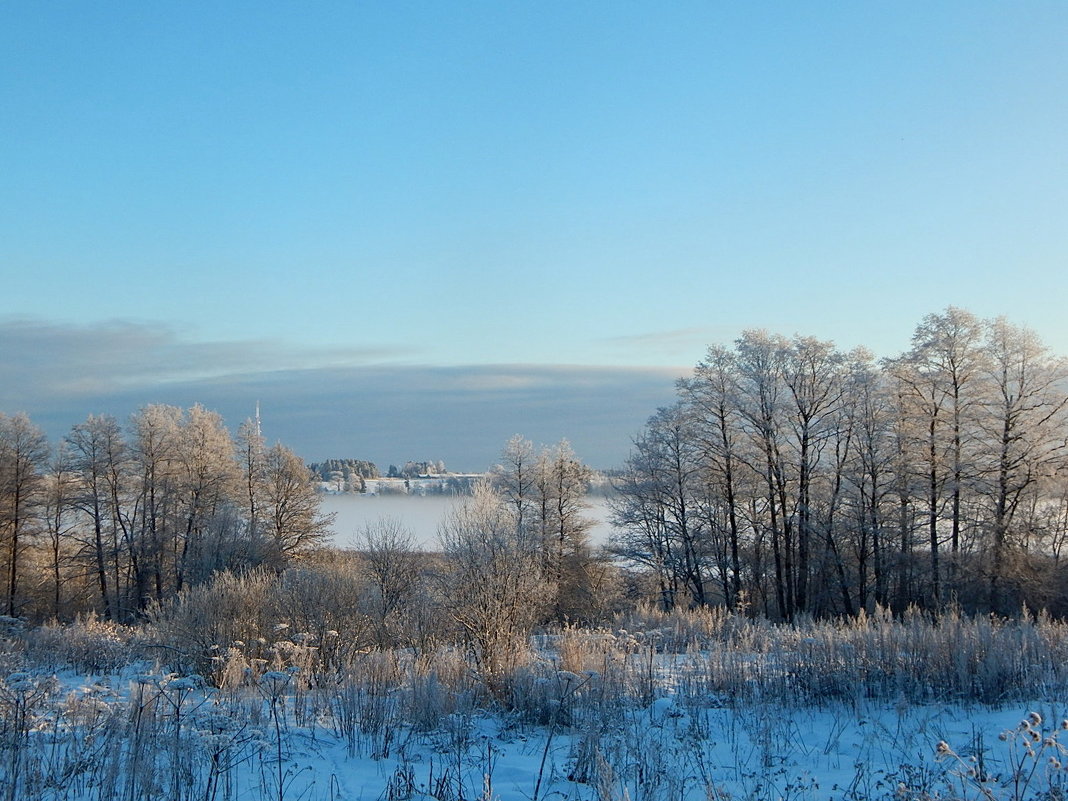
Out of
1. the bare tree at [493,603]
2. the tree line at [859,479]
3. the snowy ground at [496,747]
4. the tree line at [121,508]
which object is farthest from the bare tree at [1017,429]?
the tree line at [121,508]

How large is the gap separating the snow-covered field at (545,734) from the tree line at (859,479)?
1908 cm

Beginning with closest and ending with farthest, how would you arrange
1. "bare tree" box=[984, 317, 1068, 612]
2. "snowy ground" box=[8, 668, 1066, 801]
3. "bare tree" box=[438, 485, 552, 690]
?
"snowy ground" box=[8, 668, 1066, 801] → "bare tree" box=[438, 485, 552, 690] → "bare tree" box=[984, 317, 1068, 612]

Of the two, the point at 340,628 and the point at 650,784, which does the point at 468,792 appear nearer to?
the point at 650,784

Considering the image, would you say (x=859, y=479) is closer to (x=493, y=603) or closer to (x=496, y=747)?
(x=493, y=603)

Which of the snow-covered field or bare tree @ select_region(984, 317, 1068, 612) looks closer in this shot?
the snow-covered field

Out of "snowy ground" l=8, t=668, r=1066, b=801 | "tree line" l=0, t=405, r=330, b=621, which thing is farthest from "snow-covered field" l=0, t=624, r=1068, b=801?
"tree line" l=0, t=405, r=330, b=621

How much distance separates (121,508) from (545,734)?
39602 millimetres

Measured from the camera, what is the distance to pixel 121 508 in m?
40.4

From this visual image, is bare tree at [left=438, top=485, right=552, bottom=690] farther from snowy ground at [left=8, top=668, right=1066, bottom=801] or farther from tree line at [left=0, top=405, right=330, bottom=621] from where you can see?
tree line at [left=0, top=405, right=330, bottom=621]

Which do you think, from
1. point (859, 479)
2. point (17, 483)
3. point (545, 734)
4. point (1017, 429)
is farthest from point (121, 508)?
point (1017, 429)

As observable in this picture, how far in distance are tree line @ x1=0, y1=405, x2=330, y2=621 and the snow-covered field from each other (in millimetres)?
29855

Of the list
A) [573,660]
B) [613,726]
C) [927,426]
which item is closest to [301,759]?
[613,726]

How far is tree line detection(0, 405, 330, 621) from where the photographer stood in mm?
38156

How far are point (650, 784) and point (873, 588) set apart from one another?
30.7m
